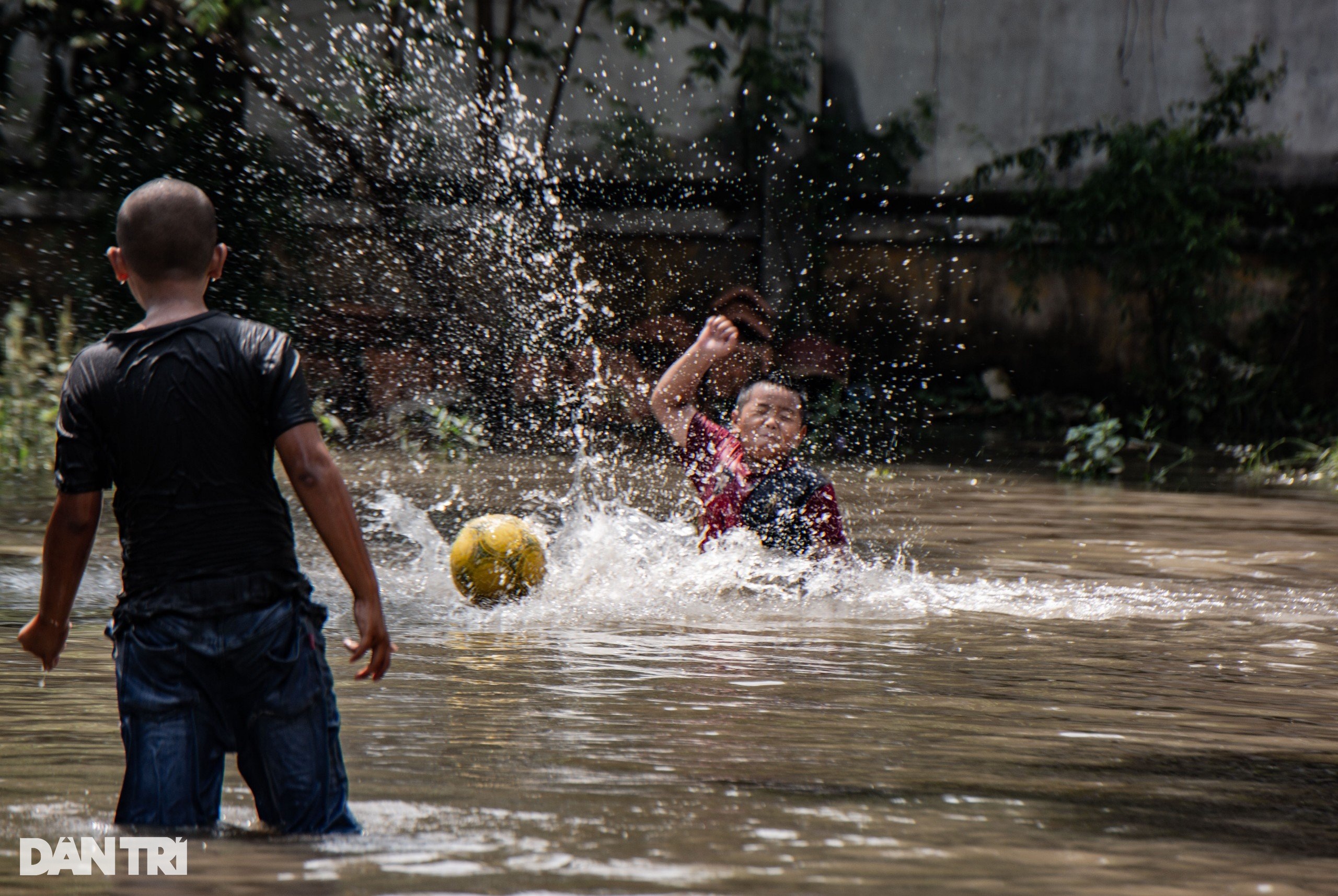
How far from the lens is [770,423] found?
6445mm

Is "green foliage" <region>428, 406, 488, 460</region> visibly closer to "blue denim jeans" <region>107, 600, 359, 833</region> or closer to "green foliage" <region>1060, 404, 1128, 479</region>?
"green foliage" <region>1060, 404, 1128, 479</region>

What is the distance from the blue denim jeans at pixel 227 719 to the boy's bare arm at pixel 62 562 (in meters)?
0.11

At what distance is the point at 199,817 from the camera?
2.93 metres

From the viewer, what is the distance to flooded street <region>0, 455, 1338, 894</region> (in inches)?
112

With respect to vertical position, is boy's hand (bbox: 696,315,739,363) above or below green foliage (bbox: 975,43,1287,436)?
below

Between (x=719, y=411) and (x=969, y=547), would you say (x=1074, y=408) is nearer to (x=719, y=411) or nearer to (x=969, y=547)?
(x=719, y=411)

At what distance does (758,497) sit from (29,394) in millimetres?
6135

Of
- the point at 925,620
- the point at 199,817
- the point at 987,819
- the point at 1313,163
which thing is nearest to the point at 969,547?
the point at 925,620

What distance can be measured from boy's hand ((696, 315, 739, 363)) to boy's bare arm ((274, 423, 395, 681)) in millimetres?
3258

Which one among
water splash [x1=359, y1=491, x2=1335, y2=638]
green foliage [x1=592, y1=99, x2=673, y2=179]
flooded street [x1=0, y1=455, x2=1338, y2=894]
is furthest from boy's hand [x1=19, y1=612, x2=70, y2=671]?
green foliage [x1=592, y1=99, x2=673, y2=179]

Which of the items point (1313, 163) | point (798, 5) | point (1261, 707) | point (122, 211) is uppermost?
point (798, 5)

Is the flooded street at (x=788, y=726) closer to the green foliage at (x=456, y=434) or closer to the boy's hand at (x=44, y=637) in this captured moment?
the boy's hand at (x=44, y=637)

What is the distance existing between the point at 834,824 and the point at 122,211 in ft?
6.12

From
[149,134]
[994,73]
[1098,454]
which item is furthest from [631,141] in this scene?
[1098,454]
